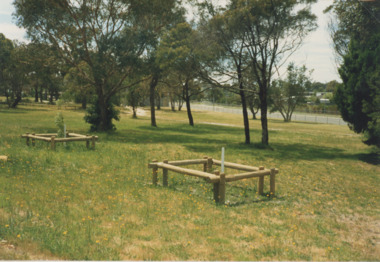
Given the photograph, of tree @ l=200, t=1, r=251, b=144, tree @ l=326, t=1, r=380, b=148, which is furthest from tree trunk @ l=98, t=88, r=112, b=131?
tree @ l=326, t=1, r=380, b=148

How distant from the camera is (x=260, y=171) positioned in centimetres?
1041

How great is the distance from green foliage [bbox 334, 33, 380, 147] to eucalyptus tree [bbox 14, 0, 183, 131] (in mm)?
13586

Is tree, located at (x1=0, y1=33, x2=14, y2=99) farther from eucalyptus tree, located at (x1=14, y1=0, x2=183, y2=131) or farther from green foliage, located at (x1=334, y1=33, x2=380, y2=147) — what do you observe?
green foliage, located at (x1=334, y1=33, x2=380, y2=147)

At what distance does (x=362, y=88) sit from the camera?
19.9 m

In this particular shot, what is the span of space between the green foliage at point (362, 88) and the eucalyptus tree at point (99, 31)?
13586 mm

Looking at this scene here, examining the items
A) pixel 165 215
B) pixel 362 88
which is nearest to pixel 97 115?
pixel 362 88

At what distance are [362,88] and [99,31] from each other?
19.1 meters

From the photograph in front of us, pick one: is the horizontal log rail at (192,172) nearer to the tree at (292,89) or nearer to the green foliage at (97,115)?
the green foliage at (97,115)

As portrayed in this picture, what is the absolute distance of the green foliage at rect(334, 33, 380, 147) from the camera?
18.8 meters

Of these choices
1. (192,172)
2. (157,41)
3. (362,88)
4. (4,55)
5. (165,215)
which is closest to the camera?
(165,215)

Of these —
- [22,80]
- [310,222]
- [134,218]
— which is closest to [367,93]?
[310,222]

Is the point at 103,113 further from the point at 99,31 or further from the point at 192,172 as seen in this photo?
the point at 192,172

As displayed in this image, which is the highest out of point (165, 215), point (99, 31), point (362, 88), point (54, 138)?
point (99, 31)

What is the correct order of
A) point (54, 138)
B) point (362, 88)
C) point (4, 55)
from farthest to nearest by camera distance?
point (4, 55)
point (362, 88)
point (54, 138)
